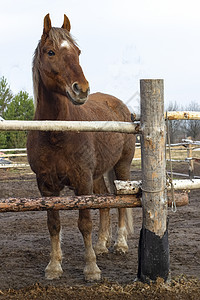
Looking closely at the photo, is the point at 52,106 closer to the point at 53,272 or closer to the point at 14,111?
the point at 53,272

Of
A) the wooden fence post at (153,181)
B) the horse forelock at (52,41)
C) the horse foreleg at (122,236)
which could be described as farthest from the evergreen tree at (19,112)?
the wooden fence post at (153,181)

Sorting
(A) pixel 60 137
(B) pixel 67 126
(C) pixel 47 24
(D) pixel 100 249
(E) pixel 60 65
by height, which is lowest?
(D) pixel 100 249

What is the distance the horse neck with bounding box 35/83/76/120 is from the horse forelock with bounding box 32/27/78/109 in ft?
0.36

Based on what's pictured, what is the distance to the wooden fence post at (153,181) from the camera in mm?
2971

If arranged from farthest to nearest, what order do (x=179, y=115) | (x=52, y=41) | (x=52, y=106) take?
(x=52, y=106), (x=52, y=41), (x=179, y=115)

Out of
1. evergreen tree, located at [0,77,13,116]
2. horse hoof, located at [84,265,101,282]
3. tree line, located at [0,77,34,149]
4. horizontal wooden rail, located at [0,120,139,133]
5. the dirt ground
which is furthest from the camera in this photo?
evergreen tree, located at [0,77,13,116]

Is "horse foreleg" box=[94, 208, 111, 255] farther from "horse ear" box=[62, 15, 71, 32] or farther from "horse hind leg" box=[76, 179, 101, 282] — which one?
"horse ear" box=[62, 15, 71, 32]

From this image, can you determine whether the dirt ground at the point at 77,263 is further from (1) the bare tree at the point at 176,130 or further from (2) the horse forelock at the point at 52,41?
(1) the bare tree at the point at 176,130

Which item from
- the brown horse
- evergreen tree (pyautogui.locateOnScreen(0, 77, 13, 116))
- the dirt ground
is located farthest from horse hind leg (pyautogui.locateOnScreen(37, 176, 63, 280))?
evergreen tree (pyautogui.locateOnScreen(0, 77, 13, 116))

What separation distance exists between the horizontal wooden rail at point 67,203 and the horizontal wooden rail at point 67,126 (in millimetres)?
573

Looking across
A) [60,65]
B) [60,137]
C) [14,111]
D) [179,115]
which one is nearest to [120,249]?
[60,137]

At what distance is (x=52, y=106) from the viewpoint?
3754 millimetres

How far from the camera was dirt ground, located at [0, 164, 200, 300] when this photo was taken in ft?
9.95

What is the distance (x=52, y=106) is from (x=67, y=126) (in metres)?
0.86
